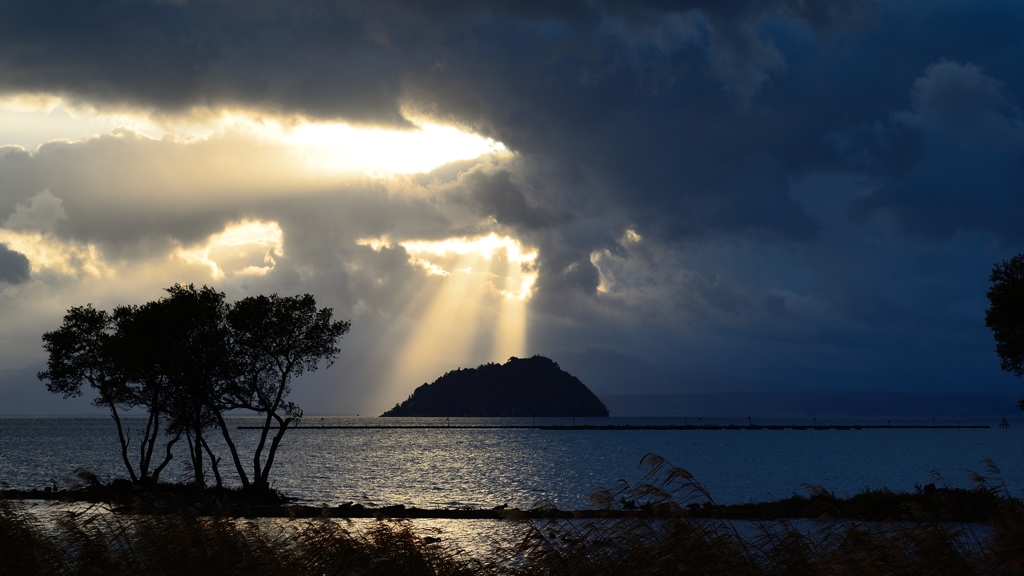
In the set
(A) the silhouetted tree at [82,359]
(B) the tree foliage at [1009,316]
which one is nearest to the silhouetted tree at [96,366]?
(A) the silhouetted tree at [82,359]

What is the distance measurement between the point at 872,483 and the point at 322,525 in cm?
7234

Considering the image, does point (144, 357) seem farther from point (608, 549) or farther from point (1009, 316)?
point (1009, 316)

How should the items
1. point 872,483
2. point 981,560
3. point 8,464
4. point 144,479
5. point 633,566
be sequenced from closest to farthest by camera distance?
point 981,560 < point 633,566 < point 144,479 < point 872,483 < point 8,464

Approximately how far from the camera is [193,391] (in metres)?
53.9

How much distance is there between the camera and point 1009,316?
54719mm

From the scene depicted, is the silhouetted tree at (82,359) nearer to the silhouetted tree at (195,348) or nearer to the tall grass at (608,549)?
the silhouetted tree at (195,348)

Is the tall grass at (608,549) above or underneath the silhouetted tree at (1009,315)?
underneath

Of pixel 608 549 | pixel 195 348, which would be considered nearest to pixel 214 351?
pixel 195 348

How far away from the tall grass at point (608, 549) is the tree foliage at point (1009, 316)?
45902 mm

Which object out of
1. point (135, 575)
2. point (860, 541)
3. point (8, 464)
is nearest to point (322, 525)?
point (135, 575)

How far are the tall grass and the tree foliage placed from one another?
4590cm

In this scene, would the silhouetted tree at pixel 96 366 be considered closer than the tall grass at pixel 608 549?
No

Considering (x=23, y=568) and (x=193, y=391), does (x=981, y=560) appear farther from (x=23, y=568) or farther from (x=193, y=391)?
(x=193, y=391)

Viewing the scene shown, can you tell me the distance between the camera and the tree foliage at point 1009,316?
54.2 metres
